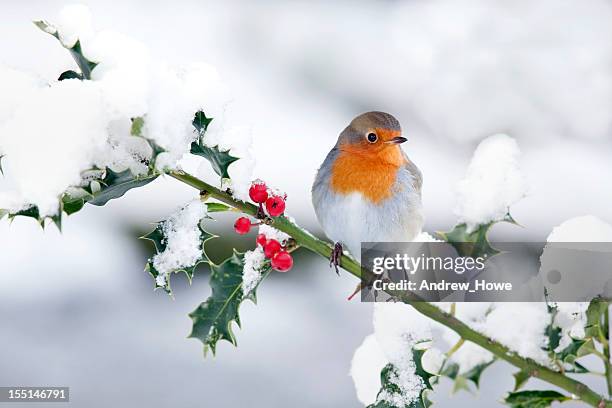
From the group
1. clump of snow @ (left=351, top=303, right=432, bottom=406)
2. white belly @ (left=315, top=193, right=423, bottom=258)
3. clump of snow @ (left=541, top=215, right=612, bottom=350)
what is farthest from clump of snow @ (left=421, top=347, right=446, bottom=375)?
white belly @ (left=315, top=193, right=423, bottom=258)

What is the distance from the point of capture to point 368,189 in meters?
1.30

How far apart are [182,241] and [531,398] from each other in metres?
0.42

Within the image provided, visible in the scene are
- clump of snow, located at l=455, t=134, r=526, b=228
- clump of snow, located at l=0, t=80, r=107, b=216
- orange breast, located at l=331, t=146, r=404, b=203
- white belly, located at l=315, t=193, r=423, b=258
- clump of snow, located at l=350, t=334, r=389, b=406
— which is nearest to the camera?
clump of snow, located at l=0, t=80, r=107, b=216

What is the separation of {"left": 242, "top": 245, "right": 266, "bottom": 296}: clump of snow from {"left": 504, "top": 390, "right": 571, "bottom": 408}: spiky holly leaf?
31 cm

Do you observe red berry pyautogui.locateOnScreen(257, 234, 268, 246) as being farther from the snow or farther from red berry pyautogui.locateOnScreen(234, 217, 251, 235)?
the snow

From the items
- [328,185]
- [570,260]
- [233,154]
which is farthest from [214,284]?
[328,185]

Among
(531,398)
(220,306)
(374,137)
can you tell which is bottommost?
(531,398)

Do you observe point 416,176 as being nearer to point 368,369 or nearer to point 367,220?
point 367,220

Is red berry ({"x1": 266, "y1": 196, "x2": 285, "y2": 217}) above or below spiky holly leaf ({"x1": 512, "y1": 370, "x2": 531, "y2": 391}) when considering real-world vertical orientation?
above

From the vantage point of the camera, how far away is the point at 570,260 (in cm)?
87

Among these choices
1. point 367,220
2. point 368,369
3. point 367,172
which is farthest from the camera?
point 367,172

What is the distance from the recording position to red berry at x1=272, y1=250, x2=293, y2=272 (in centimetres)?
84

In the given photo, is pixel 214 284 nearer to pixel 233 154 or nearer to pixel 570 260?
pixel 233 154

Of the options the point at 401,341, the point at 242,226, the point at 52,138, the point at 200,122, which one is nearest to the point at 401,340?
the point at 401,341
